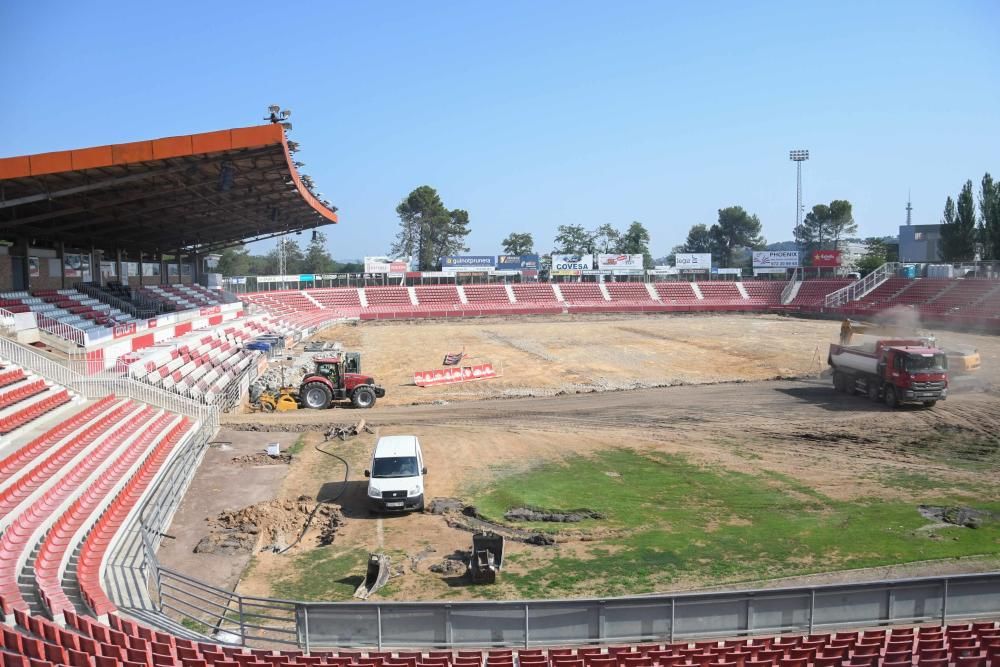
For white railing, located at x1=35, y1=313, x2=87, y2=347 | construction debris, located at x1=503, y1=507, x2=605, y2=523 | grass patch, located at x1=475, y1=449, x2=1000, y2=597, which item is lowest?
construction debris, located at x1=503, y1=507, x2=605, y2=523

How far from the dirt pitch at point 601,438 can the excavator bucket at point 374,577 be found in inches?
12.0

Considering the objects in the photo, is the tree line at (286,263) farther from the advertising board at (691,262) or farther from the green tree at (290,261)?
the advertising board at (691,262)

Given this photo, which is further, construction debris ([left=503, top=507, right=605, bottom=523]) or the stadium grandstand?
construction debris ([left=503, top=507, right=605, bottom=523])

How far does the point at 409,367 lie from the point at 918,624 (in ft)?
101

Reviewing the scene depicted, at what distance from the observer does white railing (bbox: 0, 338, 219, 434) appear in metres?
20.0

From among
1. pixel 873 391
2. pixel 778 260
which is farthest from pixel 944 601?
pixel 778 260

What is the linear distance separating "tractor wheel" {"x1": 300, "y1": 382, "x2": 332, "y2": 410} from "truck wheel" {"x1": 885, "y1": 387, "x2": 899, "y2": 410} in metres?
20.4

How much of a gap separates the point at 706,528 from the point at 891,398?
14758 mm

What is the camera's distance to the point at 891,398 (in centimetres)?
2517

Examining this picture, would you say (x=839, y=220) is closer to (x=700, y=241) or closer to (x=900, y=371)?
(x=700, y=241)

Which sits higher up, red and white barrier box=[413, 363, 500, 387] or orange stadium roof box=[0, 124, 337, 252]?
orange stadium roof box=[0, 124, 337, 252]

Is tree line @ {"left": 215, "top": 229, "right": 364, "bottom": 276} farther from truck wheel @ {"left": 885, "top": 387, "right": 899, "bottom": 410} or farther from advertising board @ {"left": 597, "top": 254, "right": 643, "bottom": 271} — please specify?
truck wheel @ {"left": 885, "top": 387, "right": 899, "bottom": 410}

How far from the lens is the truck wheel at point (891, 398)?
2497 cm

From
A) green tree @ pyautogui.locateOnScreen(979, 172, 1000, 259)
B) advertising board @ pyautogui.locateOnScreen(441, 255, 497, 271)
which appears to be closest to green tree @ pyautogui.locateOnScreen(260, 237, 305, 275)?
advertising board @ pyautogui.locateOnScreen(441, 255, 497, 271)
